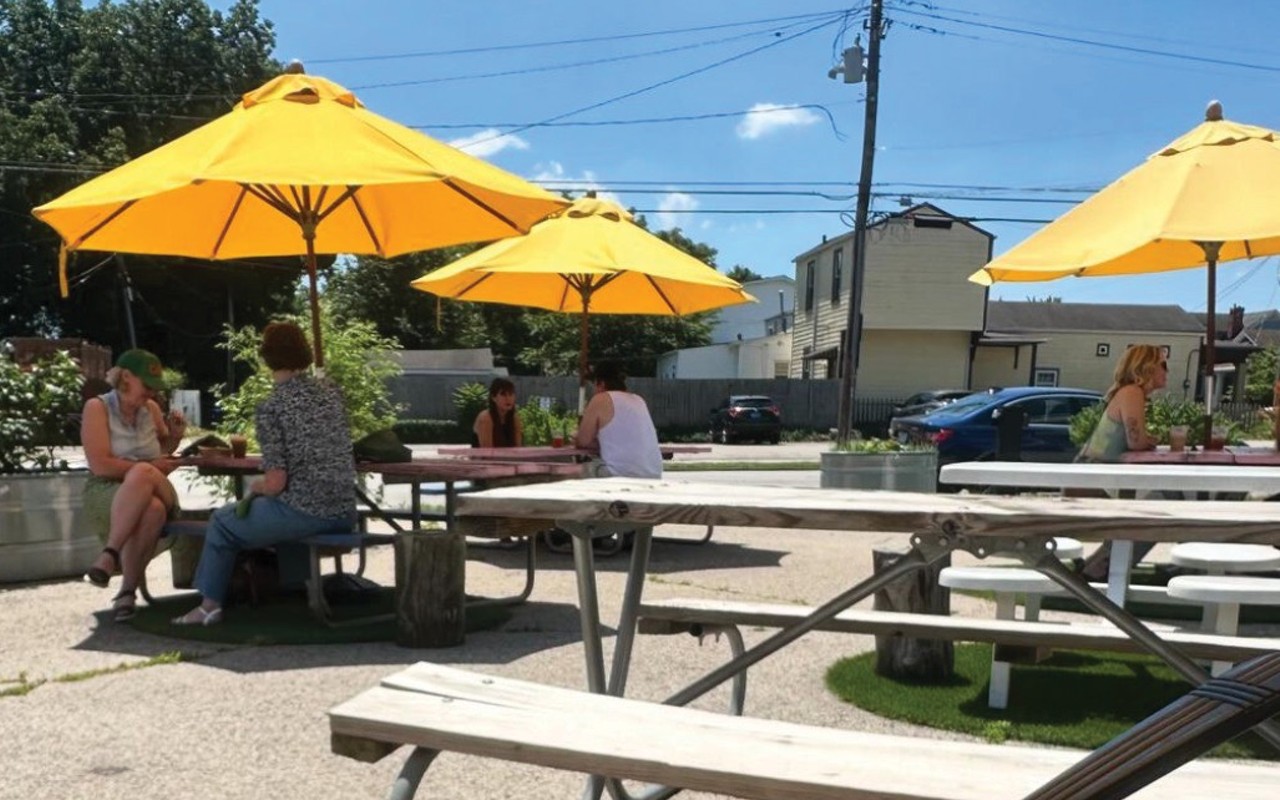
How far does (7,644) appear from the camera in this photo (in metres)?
5.13

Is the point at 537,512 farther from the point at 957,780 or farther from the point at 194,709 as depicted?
the point at 194,709

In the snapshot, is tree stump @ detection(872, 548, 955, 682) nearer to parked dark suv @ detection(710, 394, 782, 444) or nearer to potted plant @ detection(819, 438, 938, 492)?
potted plant @ detection(819, 438, 938, 492)

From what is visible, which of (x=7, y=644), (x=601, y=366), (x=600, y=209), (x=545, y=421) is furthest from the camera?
(x=545, y=421)

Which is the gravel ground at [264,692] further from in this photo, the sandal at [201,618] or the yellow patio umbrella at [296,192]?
the yellow patio umbrella at [296,192]

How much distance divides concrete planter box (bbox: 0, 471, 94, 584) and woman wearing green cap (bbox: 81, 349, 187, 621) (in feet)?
3.14

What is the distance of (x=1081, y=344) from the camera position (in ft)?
138

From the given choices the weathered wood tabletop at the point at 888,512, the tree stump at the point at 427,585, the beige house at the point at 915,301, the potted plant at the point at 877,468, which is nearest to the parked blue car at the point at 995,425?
the potted plant at the point at 877,468

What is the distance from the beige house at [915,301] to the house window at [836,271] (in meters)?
0.03

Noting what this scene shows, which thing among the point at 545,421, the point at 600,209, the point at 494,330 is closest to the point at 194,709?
the point at 600,209

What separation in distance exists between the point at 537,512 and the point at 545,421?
855 centimetres

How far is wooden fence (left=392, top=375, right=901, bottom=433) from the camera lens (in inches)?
1339

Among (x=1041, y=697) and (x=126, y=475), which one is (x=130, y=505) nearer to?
(x=126, y=475)

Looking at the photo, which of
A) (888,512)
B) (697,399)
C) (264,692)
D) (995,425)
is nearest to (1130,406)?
(888,512)

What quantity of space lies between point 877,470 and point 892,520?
7255mm
